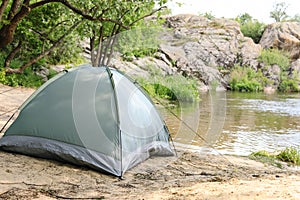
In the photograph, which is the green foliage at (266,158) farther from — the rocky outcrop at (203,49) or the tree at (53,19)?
the rocky outcrop at (203,49)

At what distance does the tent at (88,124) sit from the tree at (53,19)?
3514 mm

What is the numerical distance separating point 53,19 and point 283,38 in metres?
25.1

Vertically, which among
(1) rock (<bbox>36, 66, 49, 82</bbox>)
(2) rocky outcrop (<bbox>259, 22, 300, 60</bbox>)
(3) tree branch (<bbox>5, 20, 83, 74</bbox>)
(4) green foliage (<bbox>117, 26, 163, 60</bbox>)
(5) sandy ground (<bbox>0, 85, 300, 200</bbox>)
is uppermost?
(2) rocky outcrop (<bbox>259, 22, 300, 60</bbox>)

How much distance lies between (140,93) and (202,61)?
19826 mm

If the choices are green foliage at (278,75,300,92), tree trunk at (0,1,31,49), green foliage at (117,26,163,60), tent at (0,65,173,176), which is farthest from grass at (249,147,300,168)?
green foliage at (278,75,300,92)

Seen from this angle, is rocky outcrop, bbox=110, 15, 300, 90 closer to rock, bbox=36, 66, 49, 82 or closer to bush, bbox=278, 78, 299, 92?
bush, bbox=278, 78, 299, 92

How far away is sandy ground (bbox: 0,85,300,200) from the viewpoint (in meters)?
3.54

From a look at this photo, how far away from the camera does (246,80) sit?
1070 inches

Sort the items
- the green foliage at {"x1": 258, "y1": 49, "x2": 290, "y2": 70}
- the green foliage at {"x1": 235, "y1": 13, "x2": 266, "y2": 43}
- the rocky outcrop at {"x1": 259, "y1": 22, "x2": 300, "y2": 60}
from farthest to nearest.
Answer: the green foliage at {"x1": 235, "y1": 13, "x2": 266, "y2": 43}
the rocky outcrop at {"x1": 259, "y1": 22, "x2": 300, "y2": 60}
the green foliage at {"x1": 258, "y1": 49, "x2": 290, "y2": 70}

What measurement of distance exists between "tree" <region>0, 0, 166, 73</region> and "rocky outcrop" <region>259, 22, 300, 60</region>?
2149cm

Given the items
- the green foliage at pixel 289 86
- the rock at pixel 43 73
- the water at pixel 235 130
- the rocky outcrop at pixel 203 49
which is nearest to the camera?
the water at pixel 235 130

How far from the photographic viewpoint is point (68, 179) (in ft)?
13.5

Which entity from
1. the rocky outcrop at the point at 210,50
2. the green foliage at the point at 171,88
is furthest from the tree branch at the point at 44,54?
the rocky outcrop at the point at 210,50

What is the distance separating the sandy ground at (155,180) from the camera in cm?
354
